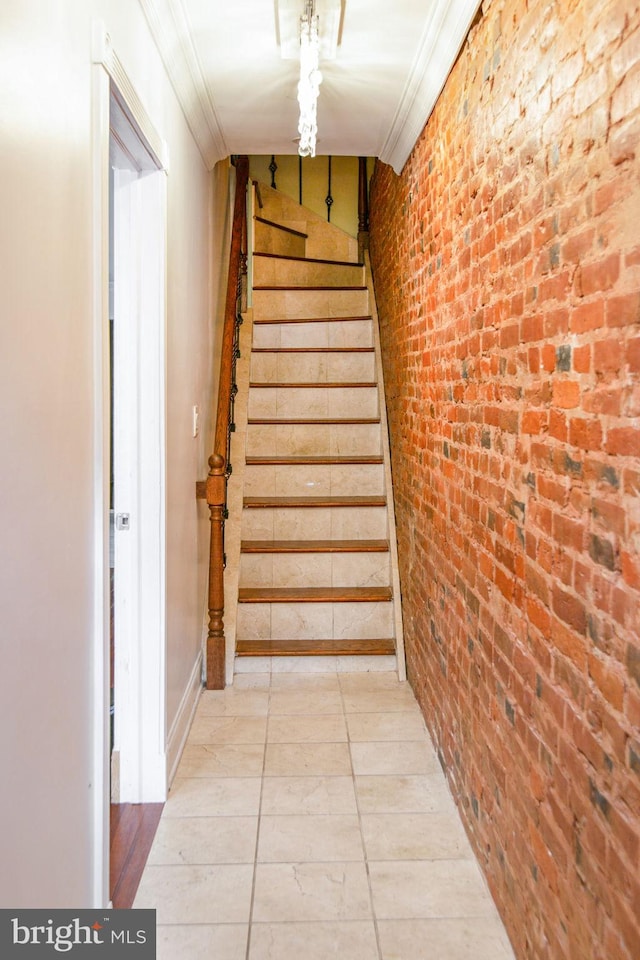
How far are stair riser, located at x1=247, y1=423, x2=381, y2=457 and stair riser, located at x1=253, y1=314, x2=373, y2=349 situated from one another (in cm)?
83

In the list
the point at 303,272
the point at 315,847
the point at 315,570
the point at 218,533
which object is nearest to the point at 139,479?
the point at 218,533

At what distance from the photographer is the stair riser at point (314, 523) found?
4.17m

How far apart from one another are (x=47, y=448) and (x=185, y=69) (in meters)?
1.94

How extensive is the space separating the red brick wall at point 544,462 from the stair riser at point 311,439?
5.93 ft

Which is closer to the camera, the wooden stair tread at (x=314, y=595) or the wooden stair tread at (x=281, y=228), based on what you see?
the wooden stair tread at (x=314, y=595)

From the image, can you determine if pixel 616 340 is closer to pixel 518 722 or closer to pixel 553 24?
pixel 553 24

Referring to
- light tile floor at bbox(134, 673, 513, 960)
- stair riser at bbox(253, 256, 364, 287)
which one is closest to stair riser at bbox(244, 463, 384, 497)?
light tile floor at bbox(134, 673, 513, 960)

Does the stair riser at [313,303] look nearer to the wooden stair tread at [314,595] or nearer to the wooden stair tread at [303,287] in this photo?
the wooden stair tread at [303,287]

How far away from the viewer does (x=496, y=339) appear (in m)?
1.97

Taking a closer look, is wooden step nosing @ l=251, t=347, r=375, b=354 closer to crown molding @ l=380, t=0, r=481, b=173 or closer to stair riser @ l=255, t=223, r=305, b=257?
stair riser @ l=255, t=223, r=305, b=257

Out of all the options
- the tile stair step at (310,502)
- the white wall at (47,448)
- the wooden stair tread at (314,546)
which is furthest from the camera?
the tile stair step at (310,502)

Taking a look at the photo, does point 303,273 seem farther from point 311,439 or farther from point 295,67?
point 295,67

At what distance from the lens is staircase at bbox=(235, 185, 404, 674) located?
12.6 feet

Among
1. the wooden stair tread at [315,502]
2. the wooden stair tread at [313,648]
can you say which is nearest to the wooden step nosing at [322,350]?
the wooden stair tread at [315,502]
